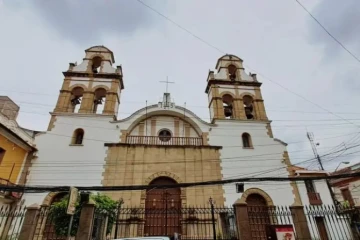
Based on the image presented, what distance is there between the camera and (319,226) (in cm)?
1259

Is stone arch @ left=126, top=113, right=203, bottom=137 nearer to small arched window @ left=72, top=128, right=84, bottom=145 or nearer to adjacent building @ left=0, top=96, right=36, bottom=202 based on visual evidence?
small arched window @ left=72, top=128, right=84, bottom=145

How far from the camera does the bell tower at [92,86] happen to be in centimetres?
1585

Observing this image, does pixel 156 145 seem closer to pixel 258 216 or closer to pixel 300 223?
pixel 258 216

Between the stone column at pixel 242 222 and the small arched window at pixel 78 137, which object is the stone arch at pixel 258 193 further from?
the small arched window at pixel 78 137

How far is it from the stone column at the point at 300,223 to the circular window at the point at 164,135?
877cm

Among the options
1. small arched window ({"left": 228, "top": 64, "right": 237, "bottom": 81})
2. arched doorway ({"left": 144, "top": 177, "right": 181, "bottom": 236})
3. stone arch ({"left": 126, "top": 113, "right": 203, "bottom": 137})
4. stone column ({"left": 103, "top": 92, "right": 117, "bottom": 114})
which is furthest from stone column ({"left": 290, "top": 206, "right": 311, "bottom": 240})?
small arched window ({"left": 228, "top": 64, "right": 237, "bottom": 81})

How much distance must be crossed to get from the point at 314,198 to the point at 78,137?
50.0 ft

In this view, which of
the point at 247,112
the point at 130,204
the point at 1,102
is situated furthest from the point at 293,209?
the point at 1,102

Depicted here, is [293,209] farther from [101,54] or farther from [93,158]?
[101,54]

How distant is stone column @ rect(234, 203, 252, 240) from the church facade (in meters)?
3.51

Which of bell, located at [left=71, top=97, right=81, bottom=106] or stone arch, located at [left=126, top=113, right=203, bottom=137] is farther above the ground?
bell, located at [left=71, top=97, right=81, bottom=106]

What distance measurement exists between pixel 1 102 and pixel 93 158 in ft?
27.6

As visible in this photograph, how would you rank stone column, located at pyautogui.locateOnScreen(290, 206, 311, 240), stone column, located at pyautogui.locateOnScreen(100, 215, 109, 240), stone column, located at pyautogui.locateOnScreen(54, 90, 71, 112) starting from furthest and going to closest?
stone column, located at pyautogui.locateOnScreen(54, 90, 71, 112)
stone column, located at pyautogui.locateOnScreen(100, 215, 109, 240)
stone column, located at pyautogui.locateOnScreen(290, 206, 311, 240)

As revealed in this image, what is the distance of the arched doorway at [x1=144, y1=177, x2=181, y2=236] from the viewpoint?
11680mm
